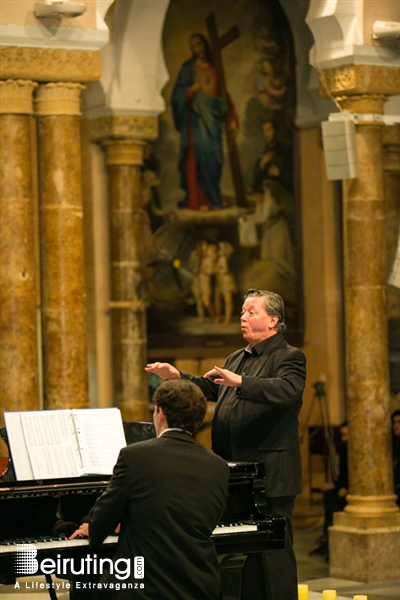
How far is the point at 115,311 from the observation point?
11.8 meters

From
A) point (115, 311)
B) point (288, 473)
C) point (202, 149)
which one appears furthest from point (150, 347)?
point (288, 473)

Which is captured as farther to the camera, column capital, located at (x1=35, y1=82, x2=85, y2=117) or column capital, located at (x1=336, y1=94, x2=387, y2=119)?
column capital, located at (x1=336, y1=94, x2=387, y2=119)

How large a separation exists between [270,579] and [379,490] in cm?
354

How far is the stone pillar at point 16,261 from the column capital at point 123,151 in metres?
3.18

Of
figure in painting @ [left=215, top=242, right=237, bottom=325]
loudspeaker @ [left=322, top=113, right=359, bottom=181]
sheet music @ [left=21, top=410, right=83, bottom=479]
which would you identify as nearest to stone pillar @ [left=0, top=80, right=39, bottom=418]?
loudspeaker @ [left=322, top=113, right=359, bottom=181]

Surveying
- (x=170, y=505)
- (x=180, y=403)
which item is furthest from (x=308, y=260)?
→ (x=170, y=505)

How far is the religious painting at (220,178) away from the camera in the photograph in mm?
12320

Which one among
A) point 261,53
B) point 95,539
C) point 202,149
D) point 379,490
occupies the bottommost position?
point 379,490

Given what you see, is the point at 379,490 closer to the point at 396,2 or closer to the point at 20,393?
the point at 20,393

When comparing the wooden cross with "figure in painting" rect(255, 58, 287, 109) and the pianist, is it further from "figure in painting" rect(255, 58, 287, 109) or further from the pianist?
the pianist

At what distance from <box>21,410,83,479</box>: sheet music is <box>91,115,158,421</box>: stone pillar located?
6045 millimetres

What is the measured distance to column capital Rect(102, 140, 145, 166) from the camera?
38.1 ft
